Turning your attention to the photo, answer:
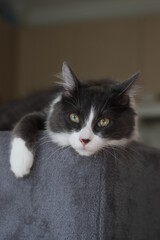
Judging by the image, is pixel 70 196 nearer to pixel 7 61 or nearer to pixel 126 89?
pixel 126 89

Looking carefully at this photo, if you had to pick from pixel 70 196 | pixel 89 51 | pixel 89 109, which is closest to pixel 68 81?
pixel 89 109

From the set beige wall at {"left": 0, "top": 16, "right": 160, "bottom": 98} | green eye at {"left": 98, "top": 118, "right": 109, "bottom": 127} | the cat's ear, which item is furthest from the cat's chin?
beige wall at {"left": 0, "top": 16, "right": 160, "bottom": 98}

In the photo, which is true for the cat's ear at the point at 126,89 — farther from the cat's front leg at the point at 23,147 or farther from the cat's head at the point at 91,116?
the cat's front leg at the point at 23,147

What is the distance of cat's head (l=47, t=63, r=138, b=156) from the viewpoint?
49.6 inches

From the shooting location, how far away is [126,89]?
1.35 m

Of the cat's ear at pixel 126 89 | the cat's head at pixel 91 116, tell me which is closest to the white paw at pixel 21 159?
the cat's head at pixel 91 116

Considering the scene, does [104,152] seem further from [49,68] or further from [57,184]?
[49,68]

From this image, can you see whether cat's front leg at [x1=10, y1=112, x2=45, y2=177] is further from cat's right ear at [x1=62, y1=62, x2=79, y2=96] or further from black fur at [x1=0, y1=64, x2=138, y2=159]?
cat's right ear at [x1=62, y1=62, x2=79, y2=96]

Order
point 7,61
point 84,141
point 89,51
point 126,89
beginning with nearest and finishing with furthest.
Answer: point 84,141
point 126,89
point 89,51
point 7,61

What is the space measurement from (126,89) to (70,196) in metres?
0.41

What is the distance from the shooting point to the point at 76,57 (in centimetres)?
427

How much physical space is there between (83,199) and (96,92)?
39 centimetres

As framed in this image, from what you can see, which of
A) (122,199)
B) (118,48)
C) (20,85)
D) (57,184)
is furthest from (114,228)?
(20,85)

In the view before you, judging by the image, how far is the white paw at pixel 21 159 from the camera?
128 cm
